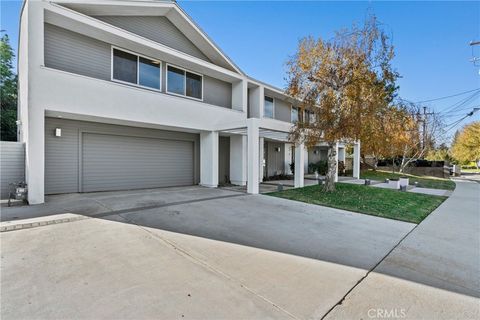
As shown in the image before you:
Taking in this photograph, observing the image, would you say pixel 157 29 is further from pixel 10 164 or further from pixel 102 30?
pixel 10 164

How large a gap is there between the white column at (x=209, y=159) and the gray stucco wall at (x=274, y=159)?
5.49 metres

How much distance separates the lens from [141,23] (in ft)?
33.4

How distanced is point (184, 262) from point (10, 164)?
7.47 metres

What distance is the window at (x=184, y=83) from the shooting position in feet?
35.1

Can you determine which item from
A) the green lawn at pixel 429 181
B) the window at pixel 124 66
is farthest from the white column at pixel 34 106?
the green lawn at pixel 429 181

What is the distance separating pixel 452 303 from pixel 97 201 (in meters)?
8.10

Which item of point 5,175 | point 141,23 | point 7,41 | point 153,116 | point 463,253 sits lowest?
point 463,253

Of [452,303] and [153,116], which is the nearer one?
[452,303]

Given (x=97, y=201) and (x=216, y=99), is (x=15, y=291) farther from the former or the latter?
(x=216, y=99)

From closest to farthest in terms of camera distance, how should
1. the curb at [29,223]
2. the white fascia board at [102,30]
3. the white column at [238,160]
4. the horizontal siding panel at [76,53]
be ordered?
the curb at [29,223] → the white fascia board at [102,30] → the horizontal siding panel at [76,53] → the white column at [238,160]

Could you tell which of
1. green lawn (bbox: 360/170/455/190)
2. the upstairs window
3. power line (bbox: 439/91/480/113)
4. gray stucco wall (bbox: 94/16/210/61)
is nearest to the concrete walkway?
the upstairs window

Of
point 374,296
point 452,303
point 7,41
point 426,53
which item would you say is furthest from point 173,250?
point 7,41

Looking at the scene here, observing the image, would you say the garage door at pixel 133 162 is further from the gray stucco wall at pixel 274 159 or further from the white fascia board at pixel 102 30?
the gray stucco wall at pixel 274 159

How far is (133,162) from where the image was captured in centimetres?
1014
